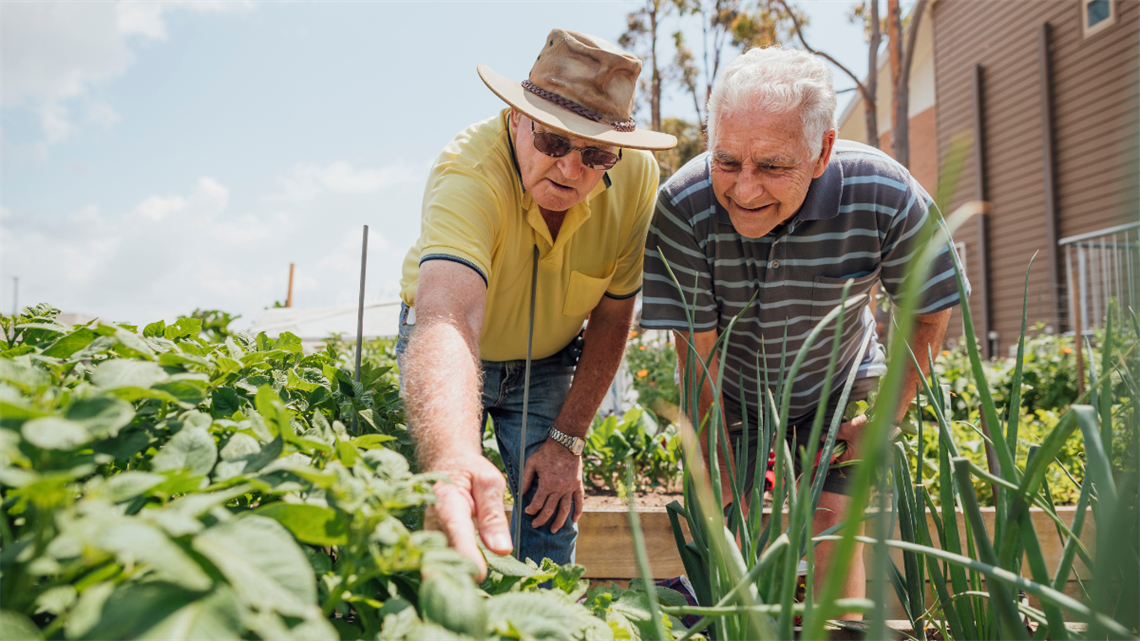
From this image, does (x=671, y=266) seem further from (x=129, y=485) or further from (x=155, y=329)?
(x=129, y=485)

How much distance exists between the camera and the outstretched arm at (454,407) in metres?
0.74

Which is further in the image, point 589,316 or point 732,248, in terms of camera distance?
point 589,316

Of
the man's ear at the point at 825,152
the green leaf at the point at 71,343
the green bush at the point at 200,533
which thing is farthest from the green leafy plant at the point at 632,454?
the green leaf at the point at 71,343

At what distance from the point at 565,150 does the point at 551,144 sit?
4 centimetres

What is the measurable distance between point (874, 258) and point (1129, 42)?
8.96 meters

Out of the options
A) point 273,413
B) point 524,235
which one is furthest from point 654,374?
point 273,413

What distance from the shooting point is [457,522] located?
2.33ft

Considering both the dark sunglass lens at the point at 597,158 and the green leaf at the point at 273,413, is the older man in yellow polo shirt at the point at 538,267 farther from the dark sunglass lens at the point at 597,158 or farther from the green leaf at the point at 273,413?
the green leaf at the point at 273,413

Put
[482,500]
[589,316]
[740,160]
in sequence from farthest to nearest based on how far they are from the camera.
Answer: [589,316] < [740,160] < [482,500]

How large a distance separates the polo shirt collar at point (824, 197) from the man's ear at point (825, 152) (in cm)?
4

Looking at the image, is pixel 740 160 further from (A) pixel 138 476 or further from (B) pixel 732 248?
(A) pixel 138 476

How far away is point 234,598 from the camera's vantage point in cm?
41

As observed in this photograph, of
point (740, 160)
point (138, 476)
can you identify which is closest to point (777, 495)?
point (138, 476)

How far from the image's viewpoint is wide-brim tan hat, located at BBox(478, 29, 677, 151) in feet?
5.26
